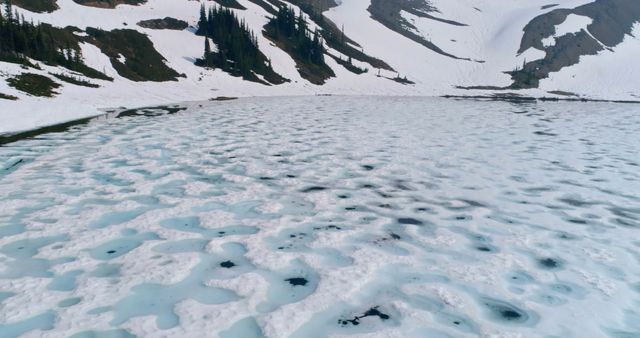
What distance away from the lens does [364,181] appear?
12.2m

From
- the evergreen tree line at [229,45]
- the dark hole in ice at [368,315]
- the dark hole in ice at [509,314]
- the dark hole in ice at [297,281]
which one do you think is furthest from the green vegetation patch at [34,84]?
the dark hole in ice at [509,314]

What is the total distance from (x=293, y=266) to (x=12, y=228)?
5.49 metres

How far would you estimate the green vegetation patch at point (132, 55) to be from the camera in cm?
5656

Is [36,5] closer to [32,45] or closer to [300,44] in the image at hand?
[32,45]

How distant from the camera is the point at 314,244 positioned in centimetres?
776

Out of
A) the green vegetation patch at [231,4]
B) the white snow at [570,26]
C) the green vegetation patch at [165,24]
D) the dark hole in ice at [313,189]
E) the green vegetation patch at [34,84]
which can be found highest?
the white snow at [570,26]

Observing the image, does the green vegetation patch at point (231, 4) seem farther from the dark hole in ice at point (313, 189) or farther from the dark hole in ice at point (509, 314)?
the dark hole in ice at point (509, 314)

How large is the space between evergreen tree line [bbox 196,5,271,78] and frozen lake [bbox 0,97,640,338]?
5910 cm

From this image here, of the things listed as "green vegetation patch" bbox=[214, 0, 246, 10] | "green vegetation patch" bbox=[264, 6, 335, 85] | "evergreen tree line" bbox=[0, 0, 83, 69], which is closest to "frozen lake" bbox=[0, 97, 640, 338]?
"evergreen tree line" bbox=[0, 0, 83, 69]

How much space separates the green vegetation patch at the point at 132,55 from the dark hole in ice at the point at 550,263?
54.7 meters

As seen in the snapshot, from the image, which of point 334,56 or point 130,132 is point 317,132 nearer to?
point 130,132

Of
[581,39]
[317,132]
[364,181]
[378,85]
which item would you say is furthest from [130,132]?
[581,39]

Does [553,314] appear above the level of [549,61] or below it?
below

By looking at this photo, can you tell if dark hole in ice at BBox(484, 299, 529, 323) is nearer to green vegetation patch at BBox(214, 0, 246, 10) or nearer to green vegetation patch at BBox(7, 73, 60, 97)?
green vegetation patch at BBox(7, 73, 60, 97)
